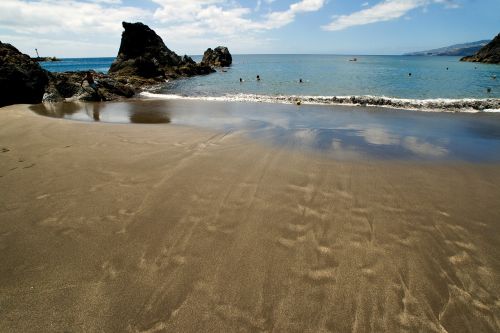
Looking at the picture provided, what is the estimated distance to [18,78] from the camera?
57.7ft

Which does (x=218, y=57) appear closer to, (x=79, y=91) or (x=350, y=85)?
(x=350, y=85)

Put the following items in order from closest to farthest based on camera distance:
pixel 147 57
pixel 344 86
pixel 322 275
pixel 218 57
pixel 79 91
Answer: pixel 322 275
pixel 79 91
pixel 344 86
pixel 147 57
pixel 218 57

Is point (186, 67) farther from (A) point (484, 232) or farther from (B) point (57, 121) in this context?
(A) point (484, 232)

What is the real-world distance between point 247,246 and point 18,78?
21.9 meters

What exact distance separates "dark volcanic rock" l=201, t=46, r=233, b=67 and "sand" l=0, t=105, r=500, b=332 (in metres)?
80.6

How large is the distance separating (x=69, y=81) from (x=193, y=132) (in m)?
17.1

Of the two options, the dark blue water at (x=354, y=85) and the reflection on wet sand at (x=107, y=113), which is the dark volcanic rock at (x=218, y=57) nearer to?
the dark blue water at (x=354, y=85)

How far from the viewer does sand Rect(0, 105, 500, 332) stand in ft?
9.33

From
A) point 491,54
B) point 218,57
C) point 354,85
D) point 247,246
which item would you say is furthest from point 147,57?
point 491,54

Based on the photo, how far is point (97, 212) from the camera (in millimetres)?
4578

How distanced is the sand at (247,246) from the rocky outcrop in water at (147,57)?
3431cm

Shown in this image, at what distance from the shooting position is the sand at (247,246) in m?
2.84

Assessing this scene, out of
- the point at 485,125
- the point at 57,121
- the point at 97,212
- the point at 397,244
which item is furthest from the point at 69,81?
the point at 485,125

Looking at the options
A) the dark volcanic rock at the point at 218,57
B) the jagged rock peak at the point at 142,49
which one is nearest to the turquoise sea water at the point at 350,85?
the jagged rock peak at the point at 142,49
